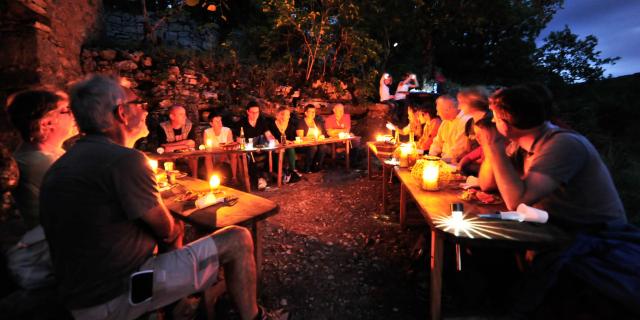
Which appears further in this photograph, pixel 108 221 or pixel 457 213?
pixel 457 213

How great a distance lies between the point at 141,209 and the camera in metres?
1.62

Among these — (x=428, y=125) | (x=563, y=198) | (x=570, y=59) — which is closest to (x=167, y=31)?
(x=428, y=125)

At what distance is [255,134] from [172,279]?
17.6 feet

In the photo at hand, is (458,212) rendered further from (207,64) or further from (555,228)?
(207,64)

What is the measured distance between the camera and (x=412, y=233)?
4160 millimetres

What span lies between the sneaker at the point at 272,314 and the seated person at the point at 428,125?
165 inches

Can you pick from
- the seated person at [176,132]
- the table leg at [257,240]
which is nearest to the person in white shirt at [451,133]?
the table leg at [257,240]

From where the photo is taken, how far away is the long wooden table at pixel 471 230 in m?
1.77

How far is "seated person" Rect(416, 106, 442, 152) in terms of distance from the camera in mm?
5711

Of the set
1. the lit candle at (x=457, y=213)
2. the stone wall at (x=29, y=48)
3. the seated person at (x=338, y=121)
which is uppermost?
the stone wall at (x=29, y=48)

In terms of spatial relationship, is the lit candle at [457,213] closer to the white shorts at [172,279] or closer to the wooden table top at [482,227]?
the wooden table top at [482,227]

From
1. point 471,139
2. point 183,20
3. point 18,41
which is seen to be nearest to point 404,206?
point 471,139

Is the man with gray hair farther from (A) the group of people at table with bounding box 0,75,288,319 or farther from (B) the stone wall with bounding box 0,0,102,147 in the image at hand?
(B) the stone wall with bounding box 0,0,102,147

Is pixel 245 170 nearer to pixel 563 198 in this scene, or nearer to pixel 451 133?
pixel 451 133
